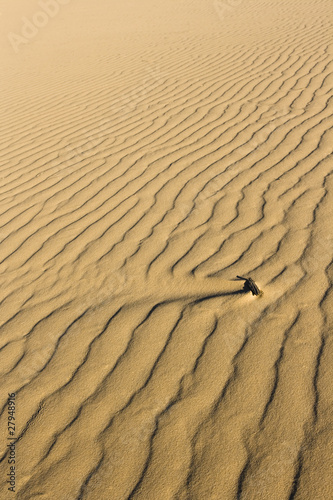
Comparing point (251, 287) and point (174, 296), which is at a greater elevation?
point (174, 296)

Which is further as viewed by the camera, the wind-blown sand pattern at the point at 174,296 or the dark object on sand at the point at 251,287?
the dark object on sand at the point at 251,287

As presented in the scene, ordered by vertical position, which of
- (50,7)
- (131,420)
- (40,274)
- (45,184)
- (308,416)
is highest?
(50,7)

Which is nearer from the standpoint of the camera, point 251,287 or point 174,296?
point 251,287

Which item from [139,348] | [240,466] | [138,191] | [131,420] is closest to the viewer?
[240,466]

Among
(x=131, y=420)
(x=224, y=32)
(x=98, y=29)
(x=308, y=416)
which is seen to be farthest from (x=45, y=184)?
(x=98, y=29)

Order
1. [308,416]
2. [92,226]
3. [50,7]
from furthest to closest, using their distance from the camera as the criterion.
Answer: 1. [50,7]
2. [92,226]
3. [308,416]

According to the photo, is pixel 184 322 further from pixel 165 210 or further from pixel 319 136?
pixel 319 136

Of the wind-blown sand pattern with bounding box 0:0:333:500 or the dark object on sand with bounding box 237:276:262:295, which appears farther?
the dark object on sand with bounding box 237:276:262:295

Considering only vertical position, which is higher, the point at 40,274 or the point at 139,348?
the point at 40,274
